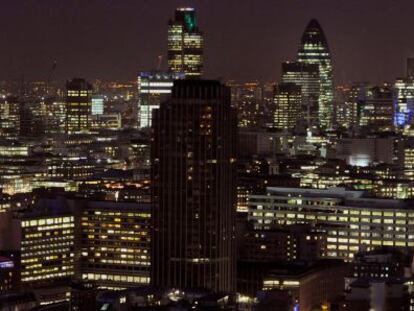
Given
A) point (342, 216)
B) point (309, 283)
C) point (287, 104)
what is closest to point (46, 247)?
point (309, 283)

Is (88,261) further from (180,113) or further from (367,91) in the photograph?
(367,91)

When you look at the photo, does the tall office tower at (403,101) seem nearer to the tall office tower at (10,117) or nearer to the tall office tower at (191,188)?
the tall office tower at (10,117)

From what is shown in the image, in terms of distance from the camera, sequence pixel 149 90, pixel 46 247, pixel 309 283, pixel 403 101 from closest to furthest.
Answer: pixel 309 283 → pixel 46 247 → pixel 149 90 → pixel 403 101

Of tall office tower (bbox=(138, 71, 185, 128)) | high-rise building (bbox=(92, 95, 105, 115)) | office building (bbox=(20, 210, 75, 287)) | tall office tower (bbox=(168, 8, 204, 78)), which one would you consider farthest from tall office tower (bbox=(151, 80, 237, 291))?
high-rise building (bbox=(92, 95, 105, 115))

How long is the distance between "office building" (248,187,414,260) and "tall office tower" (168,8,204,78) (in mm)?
A: 34787

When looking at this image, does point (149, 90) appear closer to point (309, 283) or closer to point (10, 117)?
point (10, 117)

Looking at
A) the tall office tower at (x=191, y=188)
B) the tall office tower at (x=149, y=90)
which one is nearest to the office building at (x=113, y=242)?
the tall office tower at (x=191, y=188)

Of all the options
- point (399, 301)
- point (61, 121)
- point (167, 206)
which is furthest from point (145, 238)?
point (61, 121)

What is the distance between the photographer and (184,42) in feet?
282

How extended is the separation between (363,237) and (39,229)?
30.6 feet

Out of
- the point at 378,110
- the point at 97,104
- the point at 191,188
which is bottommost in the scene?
the point at 191,188

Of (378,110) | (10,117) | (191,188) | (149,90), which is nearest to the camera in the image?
(191,188)

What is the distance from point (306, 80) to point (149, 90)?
37.4 ft

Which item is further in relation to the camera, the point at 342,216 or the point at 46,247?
the point at 342,216
